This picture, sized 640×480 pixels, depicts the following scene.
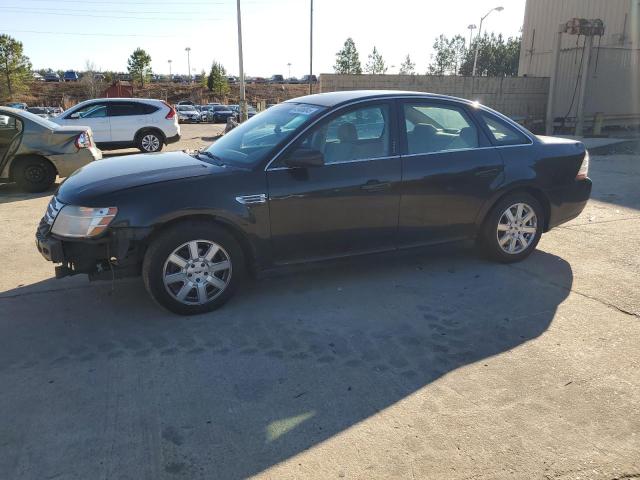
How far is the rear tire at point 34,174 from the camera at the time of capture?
897 centimetres

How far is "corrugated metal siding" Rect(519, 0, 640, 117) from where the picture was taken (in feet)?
64.4

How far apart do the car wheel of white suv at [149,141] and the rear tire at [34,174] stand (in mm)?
5531

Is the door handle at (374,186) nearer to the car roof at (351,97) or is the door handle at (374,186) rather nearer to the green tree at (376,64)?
the car roof at (351,97)

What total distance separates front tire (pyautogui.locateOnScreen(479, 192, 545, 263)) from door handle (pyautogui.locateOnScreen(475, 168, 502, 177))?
31 cm

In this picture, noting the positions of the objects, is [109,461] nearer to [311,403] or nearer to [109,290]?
[311,403]

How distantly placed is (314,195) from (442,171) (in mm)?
1294

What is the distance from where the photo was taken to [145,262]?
3.89 meters

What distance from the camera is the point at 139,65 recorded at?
66.9m

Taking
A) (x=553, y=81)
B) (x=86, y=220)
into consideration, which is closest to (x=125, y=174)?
(x=86, y=220)

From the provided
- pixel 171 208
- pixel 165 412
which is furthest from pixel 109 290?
pixel 165 412

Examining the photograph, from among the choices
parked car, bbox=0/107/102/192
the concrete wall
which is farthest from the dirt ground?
the concrete wall

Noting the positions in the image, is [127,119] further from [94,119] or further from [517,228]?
[517,228]

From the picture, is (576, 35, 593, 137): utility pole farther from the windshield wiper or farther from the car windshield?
the windshield wiper

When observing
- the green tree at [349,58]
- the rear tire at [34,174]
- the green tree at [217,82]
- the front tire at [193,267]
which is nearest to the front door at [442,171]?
the front tire at [193,267]
